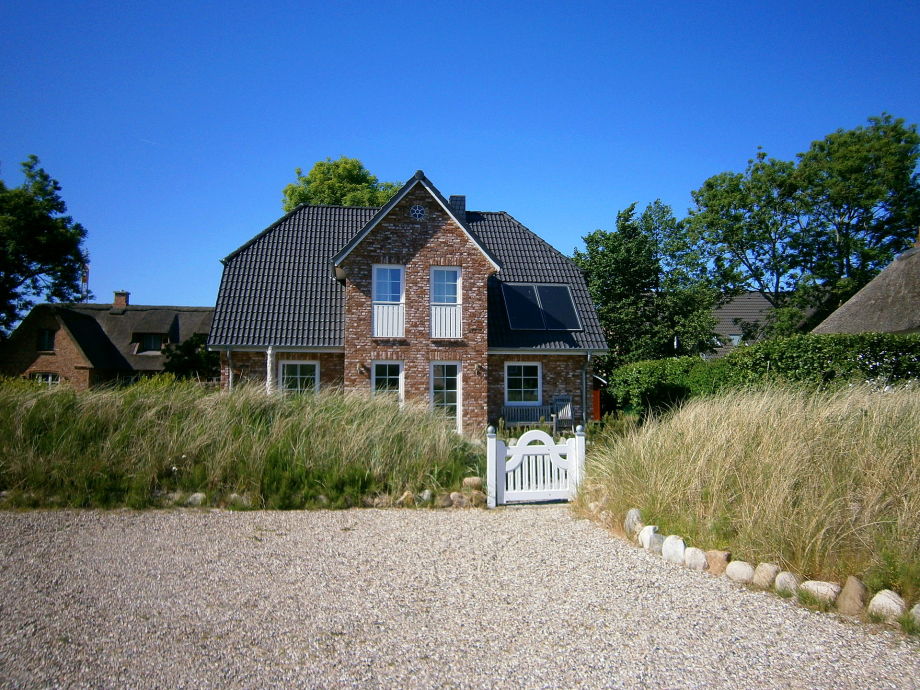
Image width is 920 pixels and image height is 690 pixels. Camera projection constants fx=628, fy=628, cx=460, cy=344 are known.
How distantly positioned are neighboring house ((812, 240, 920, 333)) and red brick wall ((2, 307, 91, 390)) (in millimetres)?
32380

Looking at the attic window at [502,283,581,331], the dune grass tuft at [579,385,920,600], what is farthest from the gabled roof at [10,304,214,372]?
the dune grass tuft at [579,385,920,600]

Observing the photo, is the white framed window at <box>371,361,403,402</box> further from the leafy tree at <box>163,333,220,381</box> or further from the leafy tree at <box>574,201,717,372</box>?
the leafy tree at <box>574,201,717,372</box>

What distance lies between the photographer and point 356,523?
7.87 meters

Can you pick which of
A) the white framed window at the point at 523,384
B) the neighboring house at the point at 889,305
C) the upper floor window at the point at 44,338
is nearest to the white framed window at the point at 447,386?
the white framed window at the point at 523,384

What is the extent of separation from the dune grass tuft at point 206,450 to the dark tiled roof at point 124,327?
76.8 ft

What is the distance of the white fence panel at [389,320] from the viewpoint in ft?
58.1

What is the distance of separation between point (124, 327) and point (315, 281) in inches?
757

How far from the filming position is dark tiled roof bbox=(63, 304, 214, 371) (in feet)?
103

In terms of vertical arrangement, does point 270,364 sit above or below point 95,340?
below

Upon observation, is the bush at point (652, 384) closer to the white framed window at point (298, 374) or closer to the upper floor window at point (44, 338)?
the white framed window at point (298, 374)

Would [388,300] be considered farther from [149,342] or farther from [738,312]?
[738,312]

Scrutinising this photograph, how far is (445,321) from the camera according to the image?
17938 millimetres

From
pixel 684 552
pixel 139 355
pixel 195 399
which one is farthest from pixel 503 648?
pixel 139 355

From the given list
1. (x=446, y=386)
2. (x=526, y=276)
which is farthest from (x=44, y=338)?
(x=526, y=276)
